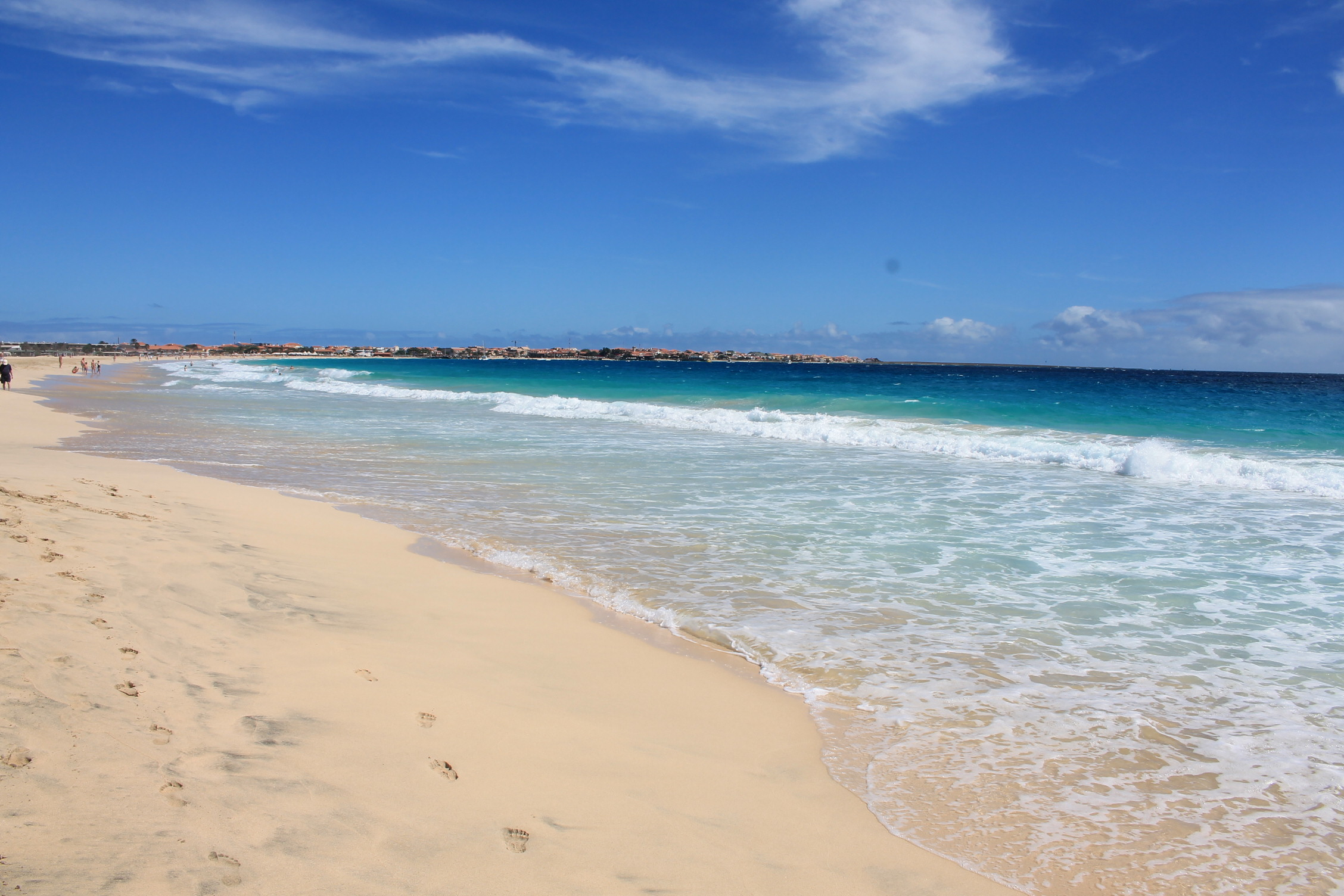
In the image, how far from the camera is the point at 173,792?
8.61 ft

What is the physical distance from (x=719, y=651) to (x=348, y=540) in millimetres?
4611

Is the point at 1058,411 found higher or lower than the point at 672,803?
higher

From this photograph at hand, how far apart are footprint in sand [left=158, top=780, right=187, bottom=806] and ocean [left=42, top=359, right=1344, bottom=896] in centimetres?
283

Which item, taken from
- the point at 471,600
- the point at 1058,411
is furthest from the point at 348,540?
the point at 1058,411

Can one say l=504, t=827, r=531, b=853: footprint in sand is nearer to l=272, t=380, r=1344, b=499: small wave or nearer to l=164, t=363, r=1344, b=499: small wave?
l=164, t=363, r=1344, b=499: small wave

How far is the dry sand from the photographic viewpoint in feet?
8.05

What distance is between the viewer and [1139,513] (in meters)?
10.2

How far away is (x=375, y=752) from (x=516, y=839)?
2.92 ft

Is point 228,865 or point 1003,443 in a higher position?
point 1003,443

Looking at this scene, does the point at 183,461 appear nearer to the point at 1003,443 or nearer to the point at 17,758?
the point at 17,758

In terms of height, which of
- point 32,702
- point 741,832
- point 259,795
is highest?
point 32,702

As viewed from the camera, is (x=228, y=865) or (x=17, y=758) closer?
(x=228, y=865)

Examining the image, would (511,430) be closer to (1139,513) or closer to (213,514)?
(213,514)

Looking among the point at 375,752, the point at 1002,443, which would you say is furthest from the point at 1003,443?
the point at 375,752
